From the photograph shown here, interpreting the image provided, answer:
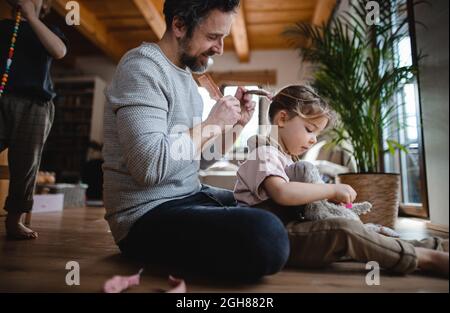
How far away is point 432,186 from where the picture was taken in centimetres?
108

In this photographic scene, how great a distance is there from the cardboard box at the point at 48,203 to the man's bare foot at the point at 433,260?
2.76 metres

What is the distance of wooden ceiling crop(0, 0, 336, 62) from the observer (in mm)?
3863

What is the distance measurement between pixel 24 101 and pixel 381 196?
1.88m

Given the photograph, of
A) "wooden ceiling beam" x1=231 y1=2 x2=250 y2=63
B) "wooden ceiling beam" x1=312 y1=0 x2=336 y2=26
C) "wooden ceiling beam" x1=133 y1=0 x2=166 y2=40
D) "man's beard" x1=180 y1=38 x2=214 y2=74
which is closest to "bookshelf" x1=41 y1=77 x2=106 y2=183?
"wooden ceiling beam" x1=133 y1=0 x2=166 y2=40

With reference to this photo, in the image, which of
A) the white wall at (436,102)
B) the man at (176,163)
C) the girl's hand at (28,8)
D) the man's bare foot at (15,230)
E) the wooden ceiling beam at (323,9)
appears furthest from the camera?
the wooden ceiling beam at (323,9)

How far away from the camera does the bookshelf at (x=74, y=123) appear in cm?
530

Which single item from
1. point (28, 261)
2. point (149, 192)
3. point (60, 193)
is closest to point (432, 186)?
point (149, 192)

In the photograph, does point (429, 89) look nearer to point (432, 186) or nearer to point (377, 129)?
point (432, 186)

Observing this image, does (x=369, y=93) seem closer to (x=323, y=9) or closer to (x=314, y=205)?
(x=314, y=205)

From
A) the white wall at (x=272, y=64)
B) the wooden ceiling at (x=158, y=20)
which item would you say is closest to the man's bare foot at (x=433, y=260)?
the wooden ceiling at (x=158, y=20)

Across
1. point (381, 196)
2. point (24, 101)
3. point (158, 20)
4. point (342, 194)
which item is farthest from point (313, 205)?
point (158, 20)

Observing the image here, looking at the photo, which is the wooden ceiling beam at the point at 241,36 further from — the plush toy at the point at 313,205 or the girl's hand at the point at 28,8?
the plush toy at the point at 313,205

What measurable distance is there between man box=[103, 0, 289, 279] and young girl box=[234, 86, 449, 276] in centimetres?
13
